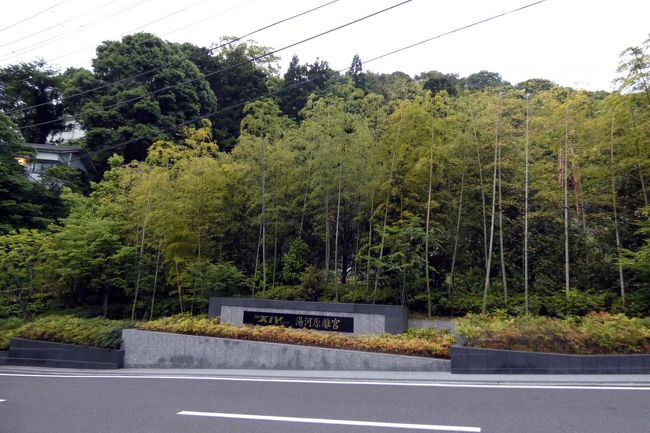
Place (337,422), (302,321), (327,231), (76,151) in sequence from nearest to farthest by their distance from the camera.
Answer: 1. (337,422)
2. (302,321)
3. (327,231)
4. (76,151)

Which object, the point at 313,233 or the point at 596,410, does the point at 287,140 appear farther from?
the point at 596,410

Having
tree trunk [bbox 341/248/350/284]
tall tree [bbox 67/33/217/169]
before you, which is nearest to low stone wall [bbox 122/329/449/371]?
tree trunk [bbox 341/248/350/284]

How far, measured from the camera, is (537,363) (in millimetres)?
6789

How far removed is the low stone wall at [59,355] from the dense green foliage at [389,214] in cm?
207

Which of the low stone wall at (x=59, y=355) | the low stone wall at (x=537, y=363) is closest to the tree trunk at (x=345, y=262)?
the low stone wall at (x=537, y=363)

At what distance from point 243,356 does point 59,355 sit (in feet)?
17.0

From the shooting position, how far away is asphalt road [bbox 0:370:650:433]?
14.3 ft

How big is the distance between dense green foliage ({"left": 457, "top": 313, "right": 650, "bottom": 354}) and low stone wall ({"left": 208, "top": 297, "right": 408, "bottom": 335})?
2130 millimetres

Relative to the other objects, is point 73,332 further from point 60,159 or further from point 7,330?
point 60,159

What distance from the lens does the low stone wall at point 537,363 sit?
6430mm

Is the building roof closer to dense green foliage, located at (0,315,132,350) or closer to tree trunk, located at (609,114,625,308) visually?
dense green foliage, located at (0,315,132,350)

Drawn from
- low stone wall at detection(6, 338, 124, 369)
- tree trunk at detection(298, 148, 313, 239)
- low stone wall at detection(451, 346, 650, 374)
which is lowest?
low stone wall at detection(6, 338, 124, 369)

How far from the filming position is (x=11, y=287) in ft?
48.1

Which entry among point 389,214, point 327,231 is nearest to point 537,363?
point 389,214
